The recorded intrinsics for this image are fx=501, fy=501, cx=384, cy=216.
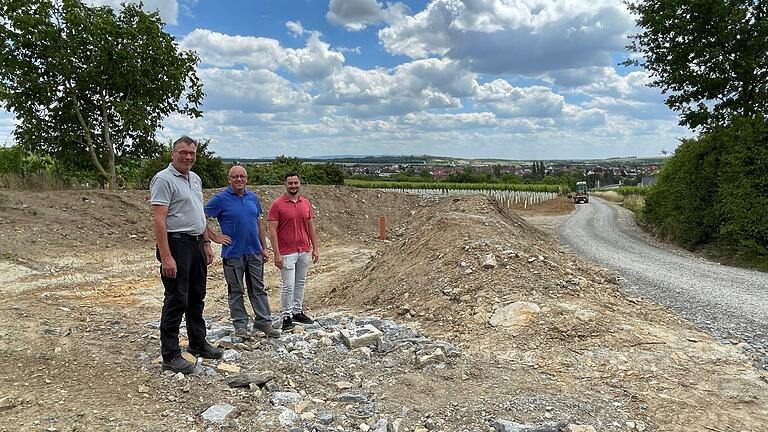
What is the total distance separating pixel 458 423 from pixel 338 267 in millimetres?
9162

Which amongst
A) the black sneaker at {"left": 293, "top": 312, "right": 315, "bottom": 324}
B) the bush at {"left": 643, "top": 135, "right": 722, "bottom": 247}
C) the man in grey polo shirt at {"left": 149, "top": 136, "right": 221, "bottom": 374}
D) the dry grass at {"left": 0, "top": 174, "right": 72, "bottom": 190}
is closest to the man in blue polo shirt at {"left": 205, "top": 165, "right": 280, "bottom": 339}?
the black sneaker at {"left": 293, "top": 312, "right": 315, "bottom": 324}

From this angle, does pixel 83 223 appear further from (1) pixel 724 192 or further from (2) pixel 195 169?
(1) pixel 724 192

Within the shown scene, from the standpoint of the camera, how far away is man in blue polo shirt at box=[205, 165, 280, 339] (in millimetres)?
5090

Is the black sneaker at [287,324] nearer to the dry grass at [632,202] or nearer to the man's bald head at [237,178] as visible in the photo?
the man's bald head at [237,178]

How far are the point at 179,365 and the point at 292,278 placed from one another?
1722mm

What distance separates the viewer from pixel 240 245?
513 cm

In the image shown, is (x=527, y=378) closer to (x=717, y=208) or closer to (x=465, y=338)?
(x=465, y=338)

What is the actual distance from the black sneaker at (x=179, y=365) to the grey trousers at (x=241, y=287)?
1.05m

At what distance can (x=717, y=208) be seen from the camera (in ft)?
43.8

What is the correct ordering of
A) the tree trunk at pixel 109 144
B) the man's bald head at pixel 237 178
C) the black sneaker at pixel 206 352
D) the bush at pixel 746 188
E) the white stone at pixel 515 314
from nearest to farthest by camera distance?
the black sneaker at pixel 206 352 → the man's bald head at pixel 237 178 → the white stone at pixel 515 314 → the bush at pixel 746 188 → the tree trunk at pixel 109 144

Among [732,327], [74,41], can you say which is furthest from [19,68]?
[732,327]

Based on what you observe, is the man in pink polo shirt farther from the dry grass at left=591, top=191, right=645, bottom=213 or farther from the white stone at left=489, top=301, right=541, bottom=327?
the dry grass at left=591, top=191, right=645, bottom=213

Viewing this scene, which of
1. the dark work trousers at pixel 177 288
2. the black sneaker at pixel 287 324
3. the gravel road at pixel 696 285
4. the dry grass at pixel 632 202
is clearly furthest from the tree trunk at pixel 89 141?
the dry grass at pixel 632 202

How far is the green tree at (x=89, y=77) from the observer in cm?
1544
